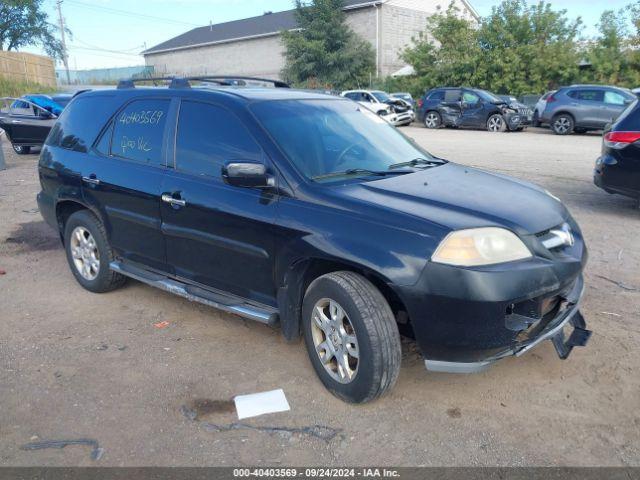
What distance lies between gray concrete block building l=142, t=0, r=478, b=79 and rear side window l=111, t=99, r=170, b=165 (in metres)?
31.4

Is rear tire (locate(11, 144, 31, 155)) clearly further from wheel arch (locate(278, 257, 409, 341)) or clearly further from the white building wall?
the white building wall

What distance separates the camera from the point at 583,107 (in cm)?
1914

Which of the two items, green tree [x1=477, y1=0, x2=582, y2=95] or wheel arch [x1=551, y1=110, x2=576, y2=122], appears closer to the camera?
wheel arch [x1=551, y1=110, x2=576, y2=122]

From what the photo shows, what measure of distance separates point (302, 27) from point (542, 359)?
3753cm

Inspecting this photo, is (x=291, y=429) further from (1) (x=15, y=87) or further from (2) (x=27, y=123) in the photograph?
(1) (x=15, y=87)

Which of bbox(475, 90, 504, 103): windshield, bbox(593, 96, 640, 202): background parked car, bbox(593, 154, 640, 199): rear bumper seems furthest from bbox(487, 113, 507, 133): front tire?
bbox(593, 154, 640, 199): rear bumper

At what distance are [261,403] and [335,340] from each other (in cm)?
60

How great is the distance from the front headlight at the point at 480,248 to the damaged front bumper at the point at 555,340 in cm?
48

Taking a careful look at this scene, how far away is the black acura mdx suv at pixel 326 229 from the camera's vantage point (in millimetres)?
3043

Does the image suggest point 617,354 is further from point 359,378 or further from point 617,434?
point 359,378

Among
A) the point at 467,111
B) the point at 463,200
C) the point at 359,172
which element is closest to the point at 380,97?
the point at 467,111

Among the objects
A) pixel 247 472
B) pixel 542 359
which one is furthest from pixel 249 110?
pixel 542 359

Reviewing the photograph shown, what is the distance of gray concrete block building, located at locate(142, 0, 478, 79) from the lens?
38.8 meters

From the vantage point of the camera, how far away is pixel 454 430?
3.18 meters
